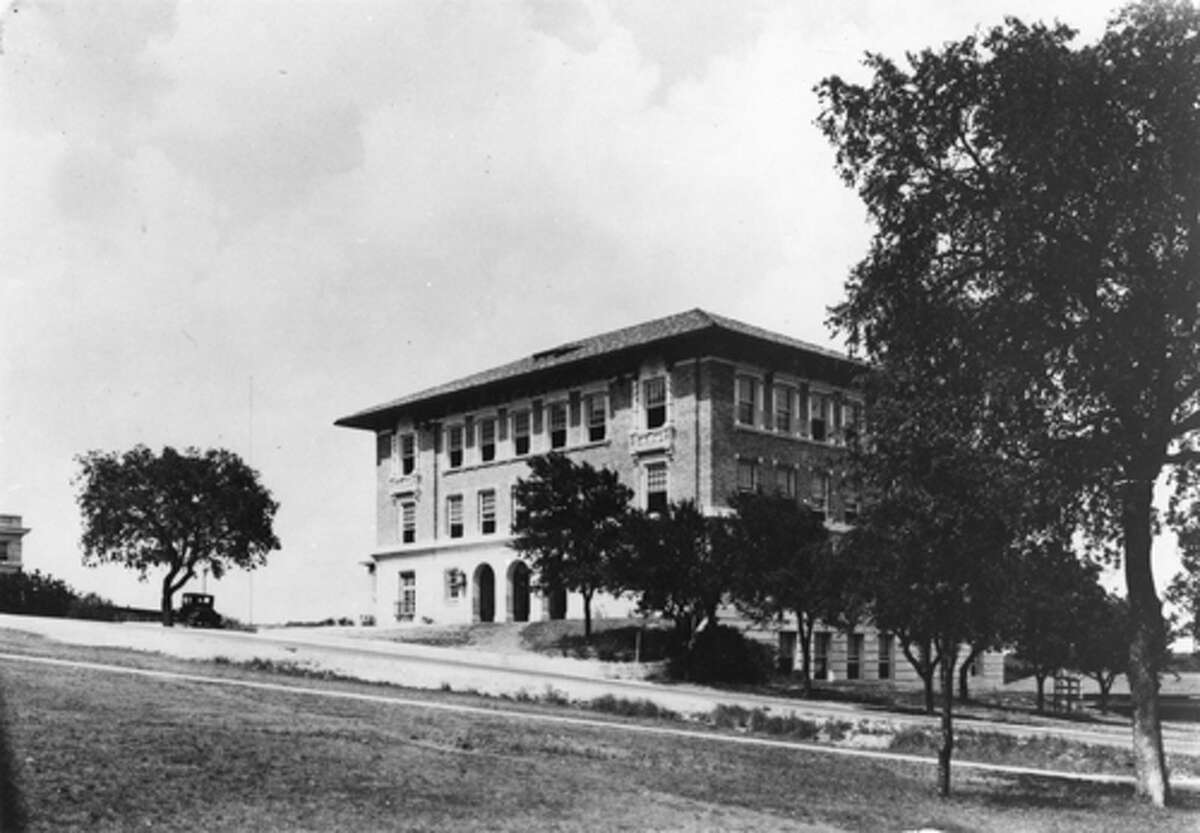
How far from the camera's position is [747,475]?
164ft

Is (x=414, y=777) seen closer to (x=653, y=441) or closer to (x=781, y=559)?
(x=781, y=559)

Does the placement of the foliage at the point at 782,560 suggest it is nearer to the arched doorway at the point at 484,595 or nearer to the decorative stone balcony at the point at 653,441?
the decorative stone balcony at the point at 653,441

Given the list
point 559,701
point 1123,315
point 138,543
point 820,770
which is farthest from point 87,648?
point 138,543

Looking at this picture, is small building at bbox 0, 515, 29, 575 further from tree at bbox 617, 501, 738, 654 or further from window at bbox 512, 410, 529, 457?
tree at bbox 617, 501, 738, 654

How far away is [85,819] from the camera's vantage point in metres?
10.1

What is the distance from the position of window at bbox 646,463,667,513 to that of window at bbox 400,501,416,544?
14.5 metres

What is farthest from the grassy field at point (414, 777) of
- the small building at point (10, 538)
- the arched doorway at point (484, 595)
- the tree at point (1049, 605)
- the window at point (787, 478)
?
the small building at point (10, 538)

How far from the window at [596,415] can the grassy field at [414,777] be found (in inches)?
1258

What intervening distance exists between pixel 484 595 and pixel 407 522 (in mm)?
6288

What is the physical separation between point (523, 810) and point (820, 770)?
7548 mm

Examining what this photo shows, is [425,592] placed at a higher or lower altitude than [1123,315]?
lower

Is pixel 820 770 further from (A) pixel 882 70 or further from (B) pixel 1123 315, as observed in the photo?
(A) pixel 882 70

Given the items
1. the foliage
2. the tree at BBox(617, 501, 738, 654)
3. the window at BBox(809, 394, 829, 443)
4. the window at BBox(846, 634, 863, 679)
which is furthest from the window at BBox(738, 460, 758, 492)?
the tree at BBox(617, 501, 738, 654)

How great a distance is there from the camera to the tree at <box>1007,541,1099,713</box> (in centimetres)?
1919
